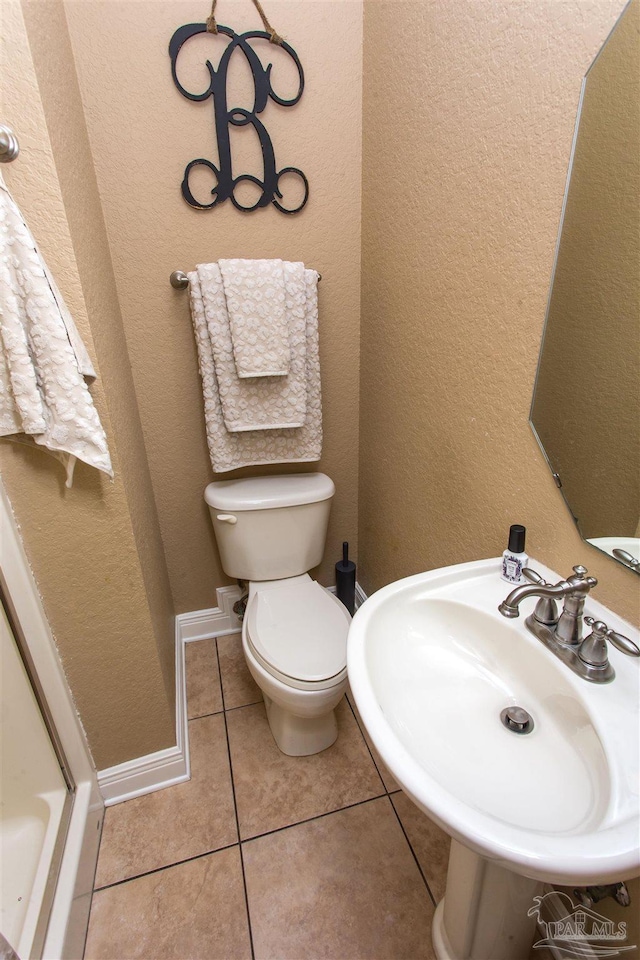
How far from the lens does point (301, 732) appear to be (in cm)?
136

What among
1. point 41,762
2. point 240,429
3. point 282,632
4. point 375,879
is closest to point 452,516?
point 282,632

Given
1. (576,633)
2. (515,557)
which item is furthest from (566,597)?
(515,557)

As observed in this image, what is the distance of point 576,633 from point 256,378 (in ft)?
3.65

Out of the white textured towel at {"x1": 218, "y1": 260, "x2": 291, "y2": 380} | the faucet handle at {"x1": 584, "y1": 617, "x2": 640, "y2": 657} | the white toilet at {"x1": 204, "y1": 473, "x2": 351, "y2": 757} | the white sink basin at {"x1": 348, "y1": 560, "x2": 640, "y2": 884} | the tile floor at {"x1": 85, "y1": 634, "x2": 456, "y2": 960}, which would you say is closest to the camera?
the white sink basin at {"x1": 348, "y1": 560, "x2": 640, "y2": 884}

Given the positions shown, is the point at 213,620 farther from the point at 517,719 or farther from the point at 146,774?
the point at 517,719

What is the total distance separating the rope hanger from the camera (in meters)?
Answer: 1.18

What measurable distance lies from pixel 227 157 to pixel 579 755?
5.39 ft

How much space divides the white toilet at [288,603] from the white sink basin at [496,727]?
0.47m

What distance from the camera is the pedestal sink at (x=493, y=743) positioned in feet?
1.52

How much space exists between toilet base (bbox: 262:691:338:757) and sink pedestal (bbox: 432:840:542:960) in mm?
534

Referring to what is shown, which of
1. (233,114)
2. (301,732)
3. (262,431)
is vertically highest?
(233,114)

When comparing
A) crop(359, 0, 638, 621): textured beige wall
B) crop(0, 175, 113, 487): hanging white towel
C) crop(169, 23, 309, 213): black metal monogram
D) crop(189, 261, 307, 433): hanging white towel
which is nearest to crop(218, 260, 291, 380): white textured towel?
crop(189, 261, 307, 433): hanging white towel

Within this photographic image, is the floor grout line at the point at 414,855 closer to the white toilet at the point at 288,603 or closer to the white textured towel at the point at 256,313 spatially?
the white toilet at the point at 288,603

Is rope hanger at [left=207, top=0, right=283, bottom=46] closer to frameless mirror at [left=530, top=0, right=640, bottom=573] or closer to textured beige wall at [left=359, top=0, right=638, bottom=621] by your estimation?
textured beige wall at [left=359, top=0, right=638, bottom=621]
